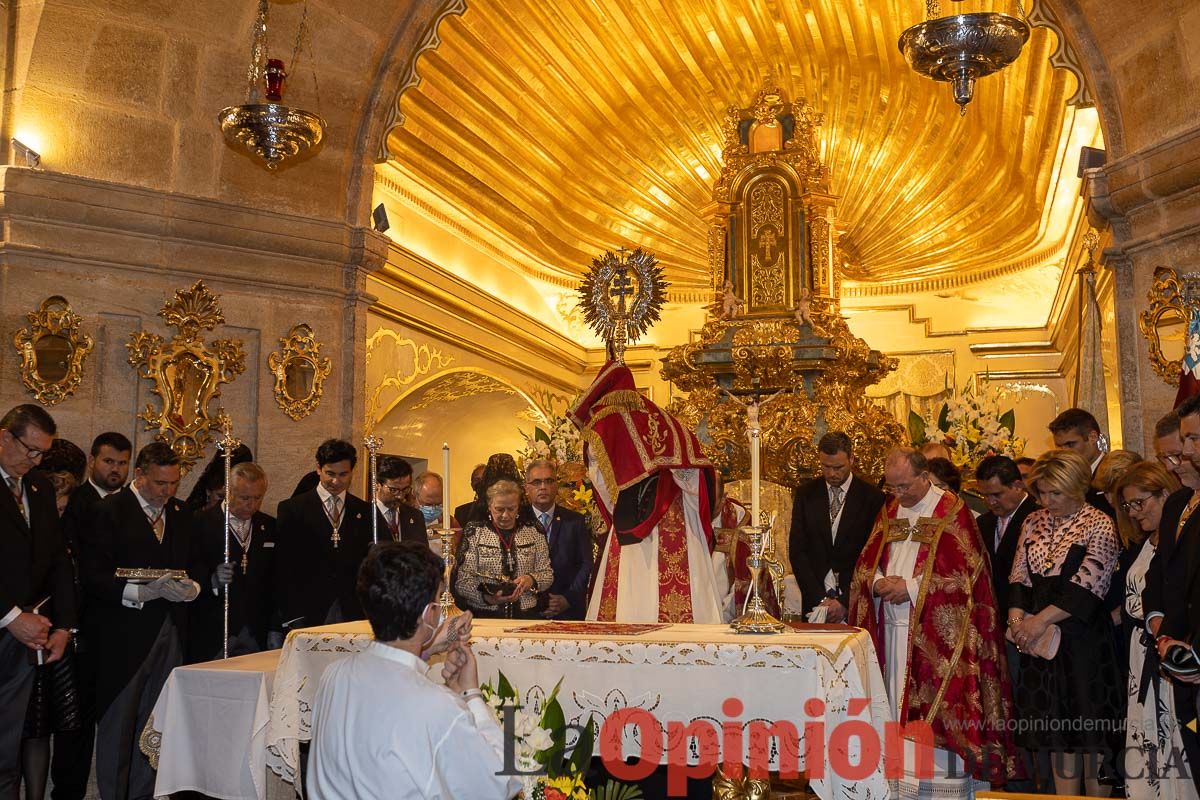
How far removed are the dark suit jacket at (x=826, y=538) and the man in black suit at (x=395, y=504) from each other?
73.2 inches

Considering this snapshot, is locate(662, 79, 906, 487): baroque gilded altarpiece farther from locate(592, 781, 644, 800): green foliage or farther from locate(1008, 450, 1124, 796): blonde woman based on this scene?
locate(592, 781, 644, 800): green foliage

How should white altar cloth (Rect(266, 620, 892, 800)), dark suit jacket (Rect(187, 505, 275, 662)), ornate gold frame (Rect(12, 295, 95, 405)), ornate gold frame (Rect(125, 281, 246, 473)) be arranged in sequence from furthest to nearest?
ornate gold frame (Rect(125, 281, 246, 473)), ornate gold frame (Rect(12, 295, 95, 405)), dark suit jacket (Rect(187, 505, 275, 662)), white altar cloth (Rect(266, 620, 892, 800))

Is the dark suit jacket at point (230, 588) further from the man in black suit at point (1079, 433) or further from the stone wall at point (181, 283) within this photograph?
the man in black suit at point (1079, 433)

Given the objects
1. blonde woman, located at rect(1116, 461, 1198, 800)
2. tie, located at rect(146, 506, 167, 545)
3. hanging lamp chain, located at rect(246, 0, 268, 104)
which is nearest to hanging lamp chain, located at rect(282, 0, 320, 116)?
hanging lamp chain, located at rect(246, 0, 268, 104)

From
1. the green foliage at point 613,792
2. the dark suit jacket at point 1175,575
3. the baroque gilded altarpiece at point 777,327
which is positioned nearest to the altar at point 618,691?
the green foliage at point 613,792

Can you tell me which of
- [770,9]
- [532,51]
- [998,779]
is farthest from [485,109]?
[998,779]

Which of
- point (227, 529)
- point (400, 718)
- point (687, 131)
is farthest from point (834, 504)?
point (687, 131)

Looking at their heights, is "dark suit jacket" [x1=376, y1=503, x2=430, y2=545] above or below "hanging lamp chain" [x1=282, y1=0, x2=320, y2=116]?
below

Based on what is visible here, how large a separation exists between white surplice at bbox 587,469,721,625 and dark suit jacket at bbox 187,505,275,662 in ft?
5.57

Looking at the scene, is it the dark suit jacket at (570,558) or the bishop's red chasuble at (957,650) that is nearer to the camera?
the bishop's red chasuble at (957,650)

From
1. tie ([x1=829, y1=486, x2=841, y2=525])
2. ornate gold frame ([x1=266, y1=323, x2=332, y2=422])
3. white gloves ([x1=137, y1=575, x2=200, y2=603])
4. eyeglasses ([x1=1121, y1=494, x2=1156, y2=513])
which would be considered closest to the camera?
eyeglasses ([x1=1121, y1=494, x2=1156, y2=513])

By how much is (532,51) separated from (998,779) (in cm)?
769

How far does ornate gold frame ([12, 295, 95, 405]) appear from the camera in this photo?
19.9 feet

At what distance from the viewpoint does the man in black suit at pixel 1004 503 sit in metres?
5.38
